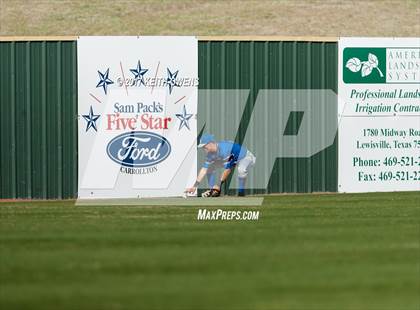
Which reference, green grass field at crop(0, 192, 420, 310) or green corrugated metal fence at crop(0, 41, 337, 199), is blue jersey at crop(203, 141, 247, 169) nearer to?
green corrugated metal fence at crop(0, 41, 337, 199)

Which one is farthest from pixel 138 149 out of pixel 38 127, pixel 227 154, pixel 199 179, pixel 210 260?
pixel 210 260

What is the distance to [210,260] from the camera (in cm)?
1292

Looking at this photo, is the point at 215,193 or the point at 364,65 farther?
the point at 364,65

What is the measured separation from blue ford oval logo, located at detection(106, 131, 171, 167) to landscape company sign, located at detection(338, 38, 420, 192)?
394 centimetres

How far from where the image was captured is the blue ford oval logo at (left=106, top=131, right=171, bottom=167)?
2345 centimetres

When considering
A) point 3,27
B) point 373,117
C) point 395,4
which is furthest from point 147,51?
point 395,4

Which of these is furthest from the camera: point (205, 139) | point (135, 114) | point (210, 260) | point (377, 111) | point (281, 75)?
point (377, 111)

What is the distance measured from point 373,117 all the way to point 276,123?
6.94ft

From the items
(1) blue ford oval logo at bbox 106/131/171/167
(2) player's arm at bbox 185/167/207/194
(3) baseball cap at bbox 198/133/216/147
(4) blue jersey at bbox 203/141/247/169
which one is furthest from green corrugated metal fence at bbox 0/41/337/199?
(2) player's arm at bbox 185/167/207/194

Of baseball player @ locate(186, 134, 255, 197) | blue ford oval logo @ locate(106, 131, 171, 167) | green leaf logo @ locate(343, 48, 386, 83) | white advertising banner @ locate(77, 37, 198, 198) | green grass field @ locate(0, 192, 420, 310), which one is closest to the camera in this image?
green grass field @ locate(0, 192, 420, 310)

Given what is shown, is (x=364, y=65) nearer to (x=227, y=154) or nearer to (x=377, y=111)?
(x=377, y=111)

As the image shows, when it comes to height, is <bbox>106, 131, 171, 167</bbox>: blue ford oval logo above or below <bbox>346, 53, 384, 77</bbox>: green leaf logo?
below

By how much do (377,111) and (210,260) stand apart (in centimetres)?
1208

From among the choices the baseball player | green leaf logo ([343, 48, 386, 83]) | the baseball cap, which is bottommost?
the baseball player
